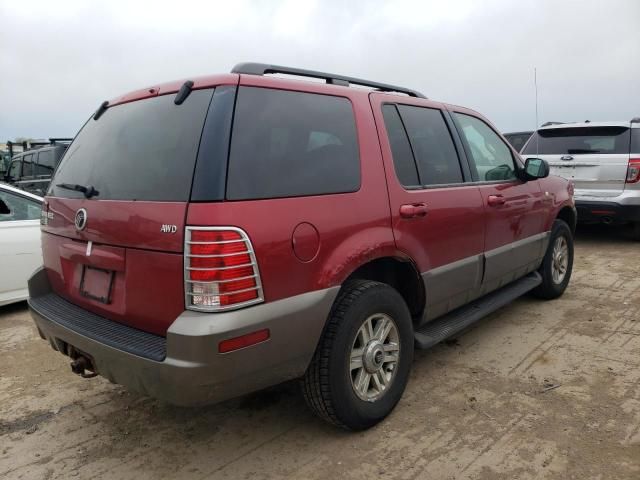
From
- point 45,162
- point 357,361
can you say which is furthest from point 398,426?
point 45,162

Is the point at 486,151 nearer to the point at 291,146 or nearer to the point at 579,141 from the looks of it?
the point at 291,146

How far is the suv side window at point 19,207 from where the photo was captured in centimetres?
494

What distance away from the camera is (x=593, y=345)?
12.3 ft

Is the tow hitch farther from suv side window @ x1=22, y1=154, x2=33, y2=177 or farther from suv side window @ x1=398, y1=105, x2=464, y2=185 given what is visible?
suv side window @ x1=22, y1=154, x2=33, y2=177

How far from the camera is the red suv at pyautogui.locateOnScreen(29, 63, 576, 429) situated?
6.82 ft

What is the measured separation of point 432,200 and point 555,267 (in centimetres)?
245

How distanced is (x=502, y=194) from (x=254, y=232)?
2.38 metres

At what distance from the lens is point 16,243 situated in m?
4.79

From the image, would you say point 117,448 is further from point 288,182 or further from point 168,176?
point 288,182

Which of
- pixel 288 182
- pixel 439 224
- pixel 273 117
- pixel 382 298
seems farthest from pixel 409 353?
pixel 273 117

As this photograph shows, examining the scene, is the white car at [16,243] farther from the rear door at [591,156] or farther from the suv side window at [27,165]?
the rear door at [591,156]

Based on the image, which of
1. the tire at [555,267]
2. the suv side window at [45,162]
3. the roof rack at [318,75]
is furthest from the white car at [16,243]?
the suv side window at [45,162]

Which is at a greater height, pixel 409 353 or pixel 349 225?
pixel 349 225

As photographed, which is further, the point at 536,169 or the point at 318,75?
the point at 536,169
